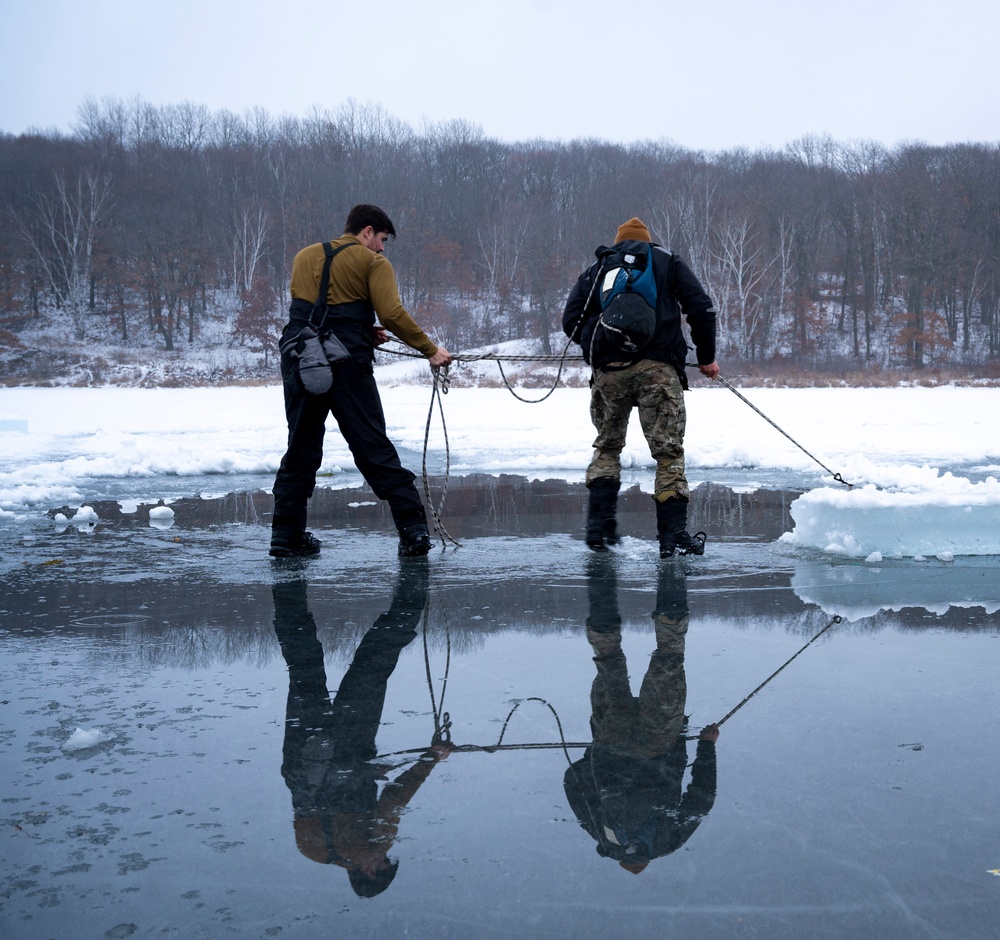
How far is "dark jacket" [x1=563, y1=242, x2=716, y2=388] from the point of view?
549 cm

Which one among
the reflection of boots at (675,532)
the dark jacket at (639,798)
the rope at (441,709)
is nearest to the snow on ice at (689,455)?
the reflection of boots at (675,532)

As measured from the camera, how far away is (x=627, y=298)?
5.41 m

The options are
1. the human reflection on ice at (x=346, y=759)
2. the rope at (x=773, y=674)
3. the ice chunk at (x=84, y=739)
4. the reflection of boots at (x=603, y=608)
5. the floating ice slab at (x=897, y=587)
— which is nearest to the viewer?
the human reflection on ice at (x=346, y=759)

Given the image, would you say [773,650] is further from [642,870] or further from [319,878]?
[319,878]

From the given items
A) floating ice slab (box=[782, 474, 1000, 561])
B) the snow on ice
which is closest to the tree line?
the snow on ice

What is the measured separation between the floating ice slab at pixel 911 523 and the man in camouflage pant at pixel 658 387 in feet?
2.42

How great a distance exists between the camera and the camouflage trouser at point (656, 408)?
5.46 metres

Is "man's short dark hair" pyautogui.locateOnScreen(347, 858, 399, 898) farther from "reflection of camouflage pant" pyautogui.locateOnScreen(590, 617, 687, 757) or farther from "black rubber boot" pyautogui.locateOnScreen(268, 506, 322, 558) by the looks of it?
"black rubber boot" pyautogui.locateOnScreen(268, 506, 322, 558)

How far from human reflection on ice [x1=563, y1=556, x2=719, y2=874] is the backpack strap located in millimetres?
2517

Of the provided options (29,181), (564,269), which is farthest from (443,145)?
(29,181)

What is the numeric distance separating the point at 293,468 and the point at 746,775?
3.58 meters

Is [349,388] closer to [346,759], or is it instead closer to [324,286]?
[324,286]

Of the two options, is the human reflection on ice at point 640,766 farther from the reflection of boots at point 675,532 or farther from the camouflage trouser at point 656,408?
the camouflage trouser at point 656,408

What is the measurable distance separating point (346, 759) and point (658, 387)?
3342 millimetres
